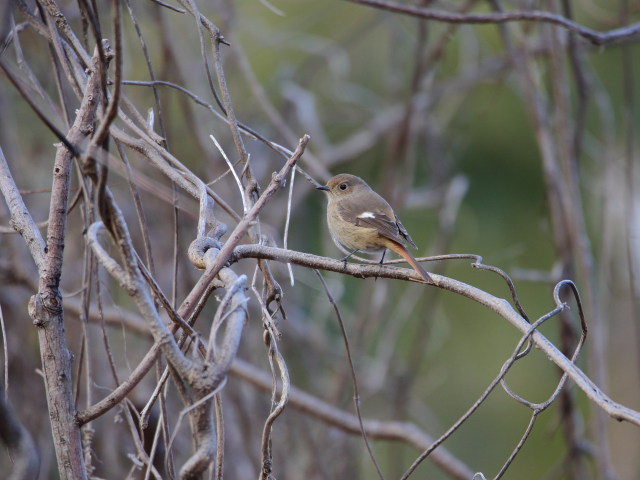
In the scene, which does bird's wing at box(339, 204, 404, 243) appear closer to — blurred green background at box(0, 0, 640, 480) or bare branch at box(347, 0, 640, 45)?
Answer: blurred green background at box(0, 0, 640, 480)

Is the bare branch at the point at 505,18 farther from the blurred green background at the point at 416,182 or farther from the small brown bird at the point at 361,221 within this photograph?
the small brown bird at the point at 361,221

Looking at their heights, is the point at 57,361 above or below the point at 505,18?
below

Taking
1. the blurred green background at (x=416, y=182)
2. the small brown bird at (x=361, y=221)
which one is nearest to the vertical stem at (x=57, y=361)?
the small brown bird at (x=361, y=221)

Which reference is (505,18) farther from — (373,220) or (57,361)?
(57,361)

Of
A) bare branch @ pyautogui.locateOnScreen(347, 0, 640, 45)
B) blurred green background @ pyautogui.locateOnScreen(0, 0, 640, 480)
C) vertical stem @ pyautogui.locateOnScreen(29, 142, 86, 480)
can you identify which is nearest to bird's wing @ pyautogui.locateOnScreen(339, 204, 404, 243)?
blurred green background @ pyautogui.locateOnScreen(0, 0, 640, 480)

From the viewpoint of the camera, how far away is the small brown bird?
9.75ft

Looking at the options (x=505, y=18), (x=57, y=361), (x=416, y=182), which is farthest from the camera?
(x=416, y=182)

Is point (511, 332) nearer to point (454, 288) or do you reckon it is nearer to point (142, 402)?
point (142, 402)

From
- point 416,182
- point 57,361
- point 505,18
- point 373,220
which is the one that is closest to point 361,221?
point 373,220

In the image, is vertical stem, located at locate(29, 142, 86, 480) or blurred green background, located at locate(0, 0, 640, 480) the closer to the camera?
vertical stem, located at locate(29, 142, 86, 480)

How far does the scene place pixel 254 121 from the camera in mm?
4781

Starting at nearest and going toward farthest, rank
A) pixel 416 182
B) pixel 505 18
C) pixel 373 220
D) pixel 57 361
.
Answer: pixel 57 361 → pixel 505 18 → pixel 373 220 → pixel 416 182

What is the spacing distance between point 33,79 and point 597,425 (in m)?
2.60

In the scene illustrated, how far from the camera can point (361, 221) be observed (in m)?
3.16
